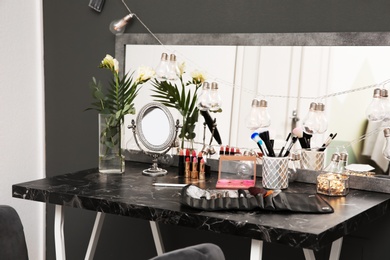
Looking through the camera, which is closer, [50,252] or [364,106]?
[364,106]

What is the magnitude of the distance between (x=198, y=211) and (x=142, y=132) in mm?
775

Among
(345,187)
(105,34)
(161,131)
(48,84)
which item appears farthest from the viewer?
(48,84)

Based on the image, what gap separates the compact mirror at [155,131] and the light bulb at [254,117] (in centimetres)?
32

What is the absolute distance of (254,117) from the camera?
2729 mm

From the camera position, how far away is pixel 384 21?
2.53m

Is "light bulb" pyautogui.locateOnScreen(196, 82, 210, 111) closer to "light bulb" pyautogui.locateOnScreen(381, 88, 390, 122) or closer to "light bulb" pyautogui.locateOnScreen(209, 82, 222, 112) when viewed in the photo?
"light bulb" pyautogui.locateOnScreen(209, 82, 222, 112)

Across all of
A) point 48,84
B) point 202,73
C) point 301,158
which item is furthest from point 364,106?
point 48,84

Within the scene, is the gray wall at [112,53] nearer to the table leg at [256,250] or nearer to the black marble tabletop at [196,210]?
the black marble tabletop at [196,210]

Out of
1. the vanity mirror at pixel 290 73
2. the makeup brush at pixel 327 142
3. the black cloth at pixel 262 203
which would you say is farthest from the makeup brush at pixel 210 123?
the black cloth at pixel 262 203

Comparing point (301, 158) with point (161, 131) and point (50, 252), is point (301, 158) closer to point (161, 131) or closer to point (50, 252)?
point (161, 131)

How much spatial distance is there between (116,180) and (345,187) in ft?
2.86

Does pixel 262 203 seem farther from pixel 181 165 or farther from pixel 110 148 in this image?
pixel 110 148

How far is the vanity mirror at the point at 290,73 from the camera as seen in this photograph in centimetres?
257

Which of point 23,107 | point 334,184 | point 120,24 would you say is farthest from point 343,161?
point 23,107
